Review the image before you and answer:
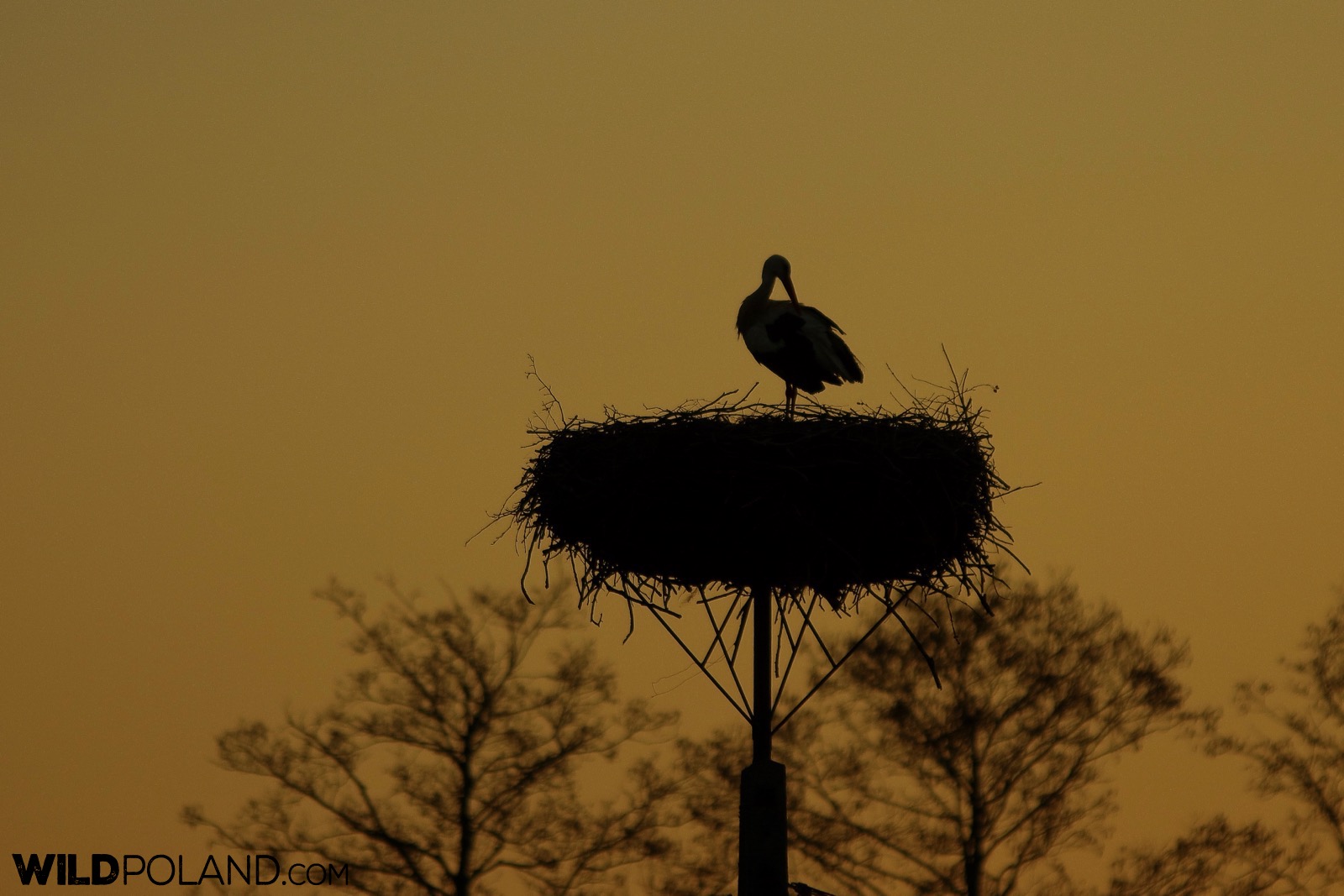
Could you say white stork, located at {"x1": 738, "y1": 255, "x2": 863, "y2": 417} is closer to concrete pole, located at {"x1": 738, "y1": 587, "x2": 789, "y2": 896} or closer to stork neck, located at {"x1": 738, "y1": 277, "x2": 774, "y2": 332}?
stork neck, located at {"x1": 738, "y1": 277, "x2": 774, "y2": 332}

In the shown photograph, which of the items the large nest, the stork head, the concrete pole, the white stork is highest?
the stork head

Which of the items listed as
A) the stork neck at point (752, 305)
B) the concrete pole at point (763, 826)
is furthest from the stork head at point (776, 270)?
the concrete pole at point (763, 826)

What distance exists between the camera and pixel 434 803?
2067 cm

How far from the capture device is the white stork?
45.0 ft

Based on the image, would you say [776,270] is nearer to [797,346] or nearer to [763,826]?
[797,346]

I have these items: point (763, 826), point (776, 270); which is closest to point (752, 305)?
point (776, 270)

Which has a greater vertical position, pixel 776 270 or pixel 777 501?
pixel 776 270

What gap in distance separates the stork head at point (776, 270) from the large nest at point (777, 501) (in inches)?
109

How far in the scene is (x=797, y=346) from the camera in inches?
540

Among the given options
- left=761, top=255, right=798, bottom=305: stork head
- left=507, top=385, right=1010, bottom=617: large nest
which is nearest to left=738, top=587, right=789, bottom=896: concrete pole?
left=507, top=385, right=1010, bottom=617: large nest

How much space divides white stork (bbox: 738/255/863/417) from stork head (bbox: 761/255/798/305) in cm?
36

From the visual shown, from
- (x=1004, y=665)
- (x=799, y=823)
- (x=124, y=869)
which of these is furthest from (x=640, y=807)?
(x=124, y=869)

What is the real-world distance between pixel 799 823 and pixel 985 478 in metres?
9.33

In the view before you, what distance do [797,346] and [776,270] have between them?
96 centimetres
